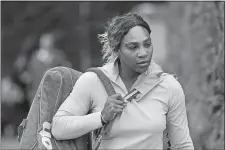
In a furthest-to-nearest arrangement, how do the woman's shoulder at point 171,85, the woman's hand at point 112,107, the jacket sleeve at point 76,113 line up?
the woman's shoulder at point 171,85
the jacket sleeve at point 76,113
the woman's hand at point 112,107

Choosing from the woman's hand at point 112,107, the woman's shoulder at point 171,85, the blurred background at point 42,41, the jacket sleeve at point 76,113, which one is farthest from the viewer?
the blurred background at point 42,41

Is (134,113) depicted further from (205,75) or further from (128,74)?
(205,75)

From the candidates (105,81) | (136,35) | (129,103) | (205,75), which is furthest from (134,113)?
(205,75)

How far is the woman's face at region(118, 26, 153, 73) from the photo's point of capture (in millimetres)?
3830

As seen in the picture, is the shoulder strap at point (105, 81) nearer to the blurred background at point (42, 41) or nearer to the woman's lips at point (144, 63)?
the woman's lips at point (144, 63)

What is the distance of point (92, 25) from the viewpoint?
1656 cm

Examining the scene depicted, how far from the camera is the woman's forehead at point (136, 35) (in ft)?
12.6

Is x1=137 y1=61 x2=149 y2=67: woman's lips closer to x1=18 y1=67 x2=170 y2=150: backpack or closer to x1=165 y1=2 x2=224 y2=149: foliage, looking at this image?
x1=18 y1=67 x2=170 y2=150: backpack

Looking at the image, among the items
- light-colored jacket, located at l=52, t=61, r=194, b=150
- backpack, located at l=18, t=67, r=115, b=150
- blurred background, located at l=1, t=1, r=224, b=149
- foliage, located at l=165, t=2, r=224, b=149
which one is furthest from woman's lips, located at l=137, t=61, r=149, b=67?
blurred background, located at l=1, t=1, r=224, b=149

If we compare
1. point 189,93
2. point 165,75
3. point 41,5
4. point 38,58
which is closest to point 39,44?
point 41,5

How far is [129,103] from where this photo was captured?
12.5ft

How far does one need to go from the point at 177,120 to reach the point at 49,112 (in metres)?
0.69

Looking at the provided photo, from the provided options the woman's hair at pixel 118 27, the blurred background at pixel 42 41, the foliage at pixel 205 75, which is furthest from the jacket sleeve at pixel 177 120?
the blurred background at pixel 42 41

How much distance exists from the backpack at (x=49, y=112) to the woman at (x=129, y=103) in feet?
0.21
